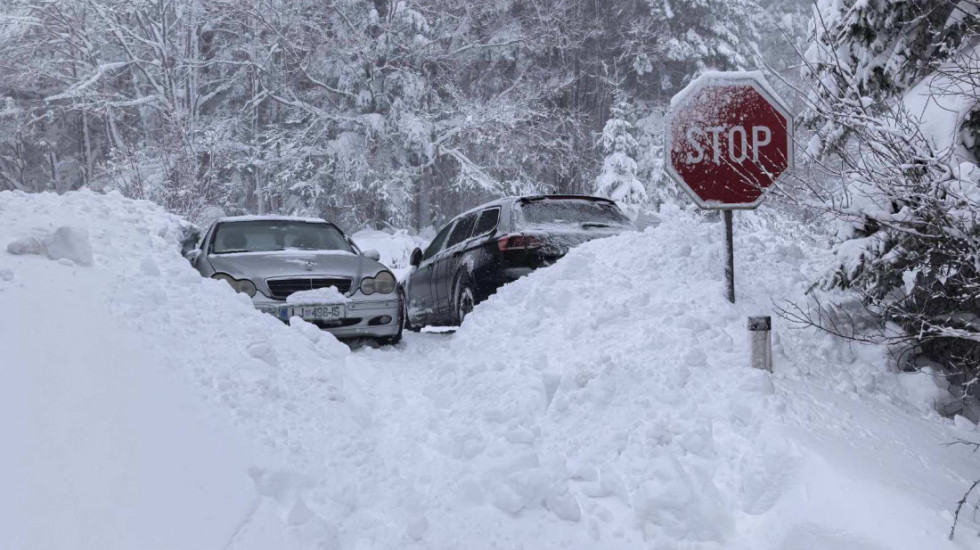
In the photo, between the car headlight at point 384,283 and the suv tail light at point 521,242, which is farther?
the car headlight at point 384,283

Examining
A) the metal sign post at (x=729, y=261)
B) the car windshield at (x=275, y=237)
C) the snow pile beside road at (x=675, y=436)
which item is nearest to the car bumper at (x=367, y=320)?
the car windshield at (x=275, y=237)

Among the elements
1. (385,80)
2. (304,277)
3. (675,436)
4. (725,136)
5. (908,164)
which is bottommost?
(675,436)

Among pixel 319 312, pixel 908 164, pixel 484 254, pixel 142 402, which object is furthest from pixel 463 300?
pixel 908 164

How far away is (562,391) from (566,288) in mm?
1645

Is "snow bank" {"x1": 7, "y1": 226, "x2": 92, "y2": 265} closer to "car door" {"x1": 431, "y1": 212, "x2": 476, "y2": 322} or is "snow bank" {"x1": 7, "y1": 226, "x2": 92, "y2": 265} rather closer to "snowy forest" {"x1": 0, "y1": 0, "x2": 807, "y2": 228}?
"car door" {"x1": 431, "y1": 212, "x2": 476, "y2": 322}

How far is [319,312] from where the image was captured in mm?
7016

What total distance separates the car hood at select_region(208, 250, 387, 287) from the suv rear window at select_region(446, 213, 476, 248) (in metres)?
1.25

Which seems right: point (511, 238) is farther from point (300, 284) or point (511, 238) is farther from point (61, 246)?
point (61, 246)

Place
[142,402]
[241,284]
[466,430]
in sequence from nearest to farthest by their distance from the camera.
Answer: [142,402]
[466,430]
[241,284]

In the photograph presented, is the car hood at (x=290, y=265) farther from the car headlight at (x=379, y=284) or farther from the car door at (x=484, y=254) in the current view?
the car door at (x=484, y=254)

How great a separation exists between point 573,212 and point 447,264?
6.19 ft

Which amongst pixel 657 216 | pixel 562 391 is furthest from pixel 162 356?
pixel 657 216

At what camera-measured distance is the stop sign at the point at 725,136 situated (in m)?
5.02

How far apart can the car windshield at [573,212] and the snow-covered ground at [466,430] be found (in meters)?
1.74
